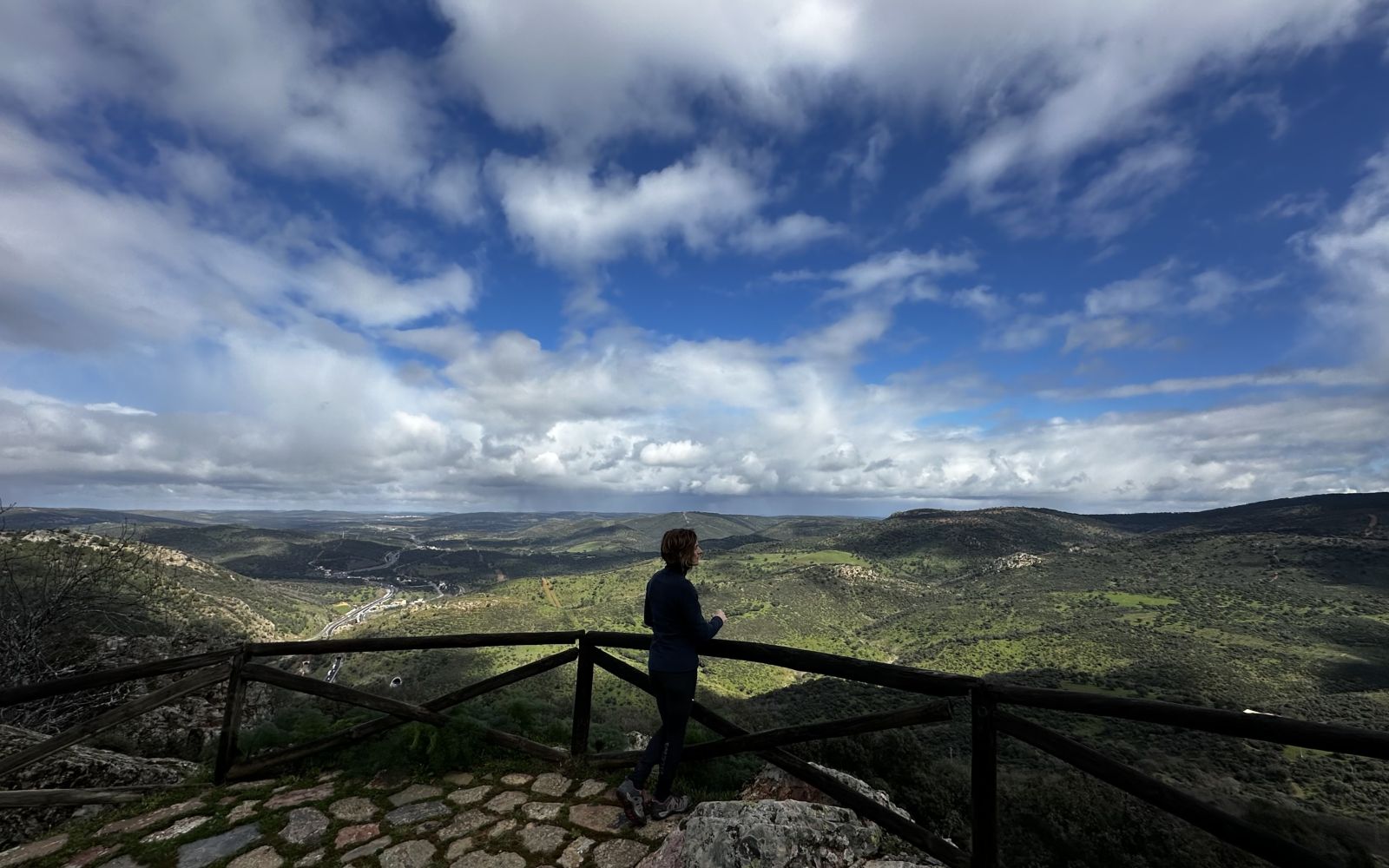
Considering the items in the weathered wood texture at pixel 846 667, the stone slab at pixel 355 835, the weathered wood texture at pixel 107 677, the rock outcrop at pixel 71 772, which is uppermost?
the weathered wood texture at pixel 846 667

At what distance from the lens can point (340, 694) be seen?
622 centimetres

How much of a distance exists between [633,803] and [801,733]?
5.40 ft

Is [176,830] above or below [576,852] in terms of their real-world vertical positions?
below

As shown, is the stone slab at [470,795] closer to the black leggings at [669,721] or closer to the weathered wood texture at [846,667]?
the black leggings at [669,721]

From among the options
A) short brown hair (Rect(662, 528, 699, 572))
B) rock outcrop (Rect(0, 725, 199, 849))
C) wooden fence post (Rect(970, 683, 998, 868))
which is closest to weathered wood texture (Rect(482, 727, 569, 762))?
short brown hair (Rect(662, 528, 699, 572))

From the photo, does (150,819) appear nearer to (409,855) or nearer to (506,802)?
(409,855)

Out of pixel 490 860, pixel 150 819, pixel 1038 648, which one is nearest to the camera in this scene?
pixel 490 860

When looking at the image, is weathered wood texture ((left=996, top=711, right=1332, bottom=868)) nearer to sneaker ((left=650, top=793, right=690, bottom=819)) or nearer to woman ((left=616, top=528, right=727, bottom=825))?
woman ((left=616, top=528, right=727, bottom=825))

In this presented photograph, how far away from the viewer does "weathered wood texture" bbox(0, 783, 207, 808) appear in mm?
4785

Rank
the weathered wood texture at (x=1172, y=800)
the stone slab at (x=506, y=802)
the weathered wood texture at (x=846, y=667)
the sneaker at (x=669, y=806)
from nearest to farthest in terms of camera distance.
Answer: the weathered wood texture at (x=1172, y=800)
the weathered wood texture at (x=846, y=667)
the sneaker at (x=669, y=806)
the stone slab at (x=506, y=802)

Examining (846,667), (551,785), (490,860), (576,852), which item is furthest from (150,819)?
(846,667)

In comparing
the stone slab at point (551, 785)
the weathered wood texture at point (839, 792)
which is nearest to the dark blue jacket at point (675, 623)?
the weathered wood texture at point (839, 792)

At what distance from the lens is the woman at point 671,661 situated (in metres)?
4.88

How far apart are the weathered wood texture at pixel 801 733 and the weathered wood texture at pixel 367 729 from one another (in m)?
1.21
